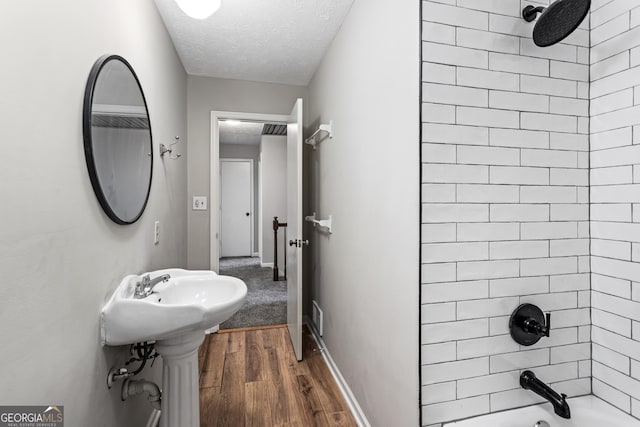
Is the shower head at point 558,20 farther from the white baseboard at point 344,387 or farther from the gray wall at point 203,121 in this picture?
the gray wall at point 203,121

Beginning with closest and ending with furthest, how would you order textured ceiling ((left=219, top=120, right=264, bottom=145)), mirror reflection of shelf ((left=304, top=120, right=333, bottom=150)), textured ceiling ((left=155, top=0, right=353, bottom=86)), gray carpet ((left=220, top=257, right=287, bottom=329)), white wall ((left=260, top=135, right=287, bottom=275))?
1. textured ceiling ((left=155, top=0, right=353, bottom=86))
2. mirror reflection of shelf ((left=304, top=120, right=333, bottom=150))
3. gray carpet ((left=220, top=257, right=287, bottom=329))
4. textured ceiling ((left=219, top=120, right=264, bottom=145))
5. white wall ((left=260, top=135, right=287, bottom=275))

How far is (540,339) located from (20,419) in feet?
5.40

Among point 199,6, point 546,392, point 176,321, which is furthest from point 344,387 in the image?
point 199,6

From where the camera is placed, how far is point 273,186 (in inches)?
211

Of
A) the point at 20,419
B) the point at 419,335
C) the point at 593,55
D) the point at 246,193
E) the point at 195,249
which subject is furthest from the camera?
the point at 246,193

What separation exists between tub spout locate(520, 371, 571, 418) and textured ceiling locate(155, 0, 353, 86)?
6.77ft

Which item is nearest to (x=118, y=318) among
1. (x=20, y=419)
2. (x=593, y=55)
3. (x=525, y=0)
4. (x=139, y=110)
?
(x=20, y=419)

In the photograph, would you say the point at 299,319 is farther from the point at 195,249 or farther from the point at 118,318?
the point at 118,318

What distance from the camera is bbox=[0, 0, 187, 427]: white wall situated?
25.7 inches

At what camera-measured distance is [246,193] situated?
6.27 m

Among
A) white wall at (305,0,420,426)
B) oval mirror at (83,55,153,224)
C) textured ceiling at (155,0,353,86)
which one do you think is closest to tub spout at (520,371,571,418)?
white wall at (305,0,420,426)

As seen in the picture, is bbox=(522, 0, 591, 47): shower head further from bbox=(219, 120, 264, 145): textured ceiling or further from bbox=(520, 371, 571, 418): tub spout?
bbox=(219, 120, 264, 145): textured ceiling

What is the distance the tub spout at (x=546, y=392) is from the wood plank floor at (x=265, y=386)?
936 millimetres

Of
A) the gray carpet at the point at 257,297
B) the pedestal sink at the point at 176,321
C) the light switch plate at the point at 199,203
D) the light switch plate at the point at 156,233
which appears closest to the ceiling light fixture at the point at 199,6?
the light switch plate at the point at 156,233
